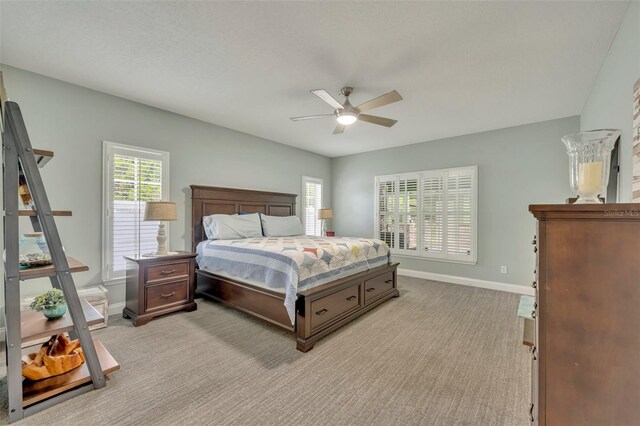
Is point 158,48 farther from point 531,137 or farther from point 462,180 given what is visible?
point 531,137

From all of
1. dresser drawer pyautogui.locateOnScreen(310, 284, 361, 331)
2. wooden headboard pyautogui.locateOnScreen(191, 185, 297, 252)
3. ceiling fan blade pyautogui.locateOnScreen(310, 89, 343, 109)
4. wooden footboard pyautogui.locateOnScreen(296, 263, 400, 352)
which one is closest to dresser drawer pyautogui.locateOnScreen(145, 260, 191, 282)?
wooden headboard pyautogui.locateOnScreen(191, 185, 297, 252)

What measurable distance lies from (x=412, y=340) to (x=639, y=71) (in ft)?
8.55

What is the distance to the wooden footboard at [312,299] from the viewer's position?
2557 millimetres

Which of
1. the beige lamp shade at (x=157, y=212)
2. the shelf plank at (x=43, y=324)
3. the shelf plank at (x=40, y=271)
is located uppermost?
the beige lamp shade at (x=157, y=212)

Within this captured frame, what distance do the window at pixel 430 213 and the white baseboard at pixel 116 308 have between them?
15.0ft

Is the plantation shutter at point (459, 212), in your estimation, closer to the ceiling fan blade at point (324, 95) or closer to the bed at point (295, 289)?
the bed at point (295, 289)

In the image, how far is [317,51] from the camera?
7.87 ft

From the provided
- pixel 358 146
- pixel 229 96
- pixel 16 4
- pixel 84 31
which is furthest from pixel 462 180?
pixel 16 4

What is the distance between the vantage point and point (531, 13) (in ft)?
6.38

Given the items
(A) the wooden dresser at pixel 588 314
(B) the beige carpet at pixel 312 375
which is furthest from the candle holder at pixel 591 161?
(B) the beige carpet at pixel 312 375

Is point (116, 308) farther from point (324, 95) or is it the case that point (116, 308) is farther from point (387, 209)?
point (387, 209)

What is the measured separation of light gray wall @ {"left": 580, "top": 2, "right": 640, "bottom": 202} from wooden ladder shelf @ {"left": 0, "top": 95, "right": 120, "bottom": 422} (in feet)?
12.4

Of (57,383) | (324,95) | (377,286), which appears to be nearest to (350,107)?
(324,95)

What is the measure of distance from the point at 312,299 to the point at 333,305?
0.39 metres
